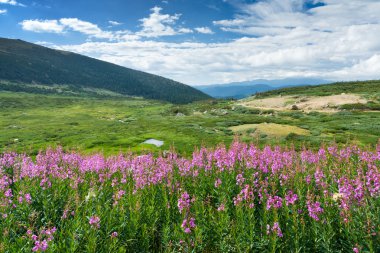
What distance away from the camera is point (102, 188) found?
1244cm

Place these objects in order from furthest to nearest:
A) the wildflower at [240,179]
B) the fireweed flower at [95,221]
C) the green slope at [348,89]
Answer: the green slope at [348,89] → the wildflower at [240,179] → the fireweed flower at [95,221]

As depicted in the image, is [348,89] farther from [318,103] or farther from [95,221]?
[95,221]

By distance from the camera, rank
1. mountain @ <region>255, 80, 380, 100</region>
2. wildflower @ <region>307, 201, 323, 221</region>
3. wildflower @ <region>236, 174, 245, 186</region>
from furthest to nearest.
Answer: mountain @ <region>255, 80, 380, 100</region>, wildflower @ <region>236, 174, 245, 186</region>, wildflower @ <region>307, 201, 323, 221</region>

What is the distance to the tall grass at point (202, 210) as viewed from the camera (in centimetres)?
805

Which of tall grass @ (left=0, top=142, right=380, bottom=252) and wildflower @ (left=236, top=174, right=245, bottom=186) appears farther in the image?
wildflower @ (left=236, top=174, right=245, bottom=186)

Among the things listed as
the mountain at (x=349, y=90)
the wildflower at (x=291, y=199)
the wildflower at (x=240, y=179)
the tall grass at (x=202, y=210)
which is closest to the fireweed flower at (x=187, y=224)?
the tall grass at (x=202, y=210)

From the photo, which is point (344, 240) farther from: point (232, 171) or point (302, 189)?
point (232, 171)

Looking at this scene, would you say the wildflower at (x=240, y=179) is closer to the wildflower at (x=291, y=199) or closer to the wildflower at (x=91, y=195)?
the wildflower at (x=291, y=199)

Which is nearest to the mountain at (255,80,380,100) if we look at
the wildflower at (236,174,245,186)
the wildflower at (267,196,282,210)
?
the wildflower at (236,174,245,186)

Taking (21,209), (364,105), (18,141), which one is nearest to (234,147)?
(21,209)

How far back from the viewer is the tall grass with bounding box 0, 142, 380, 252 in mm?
8047

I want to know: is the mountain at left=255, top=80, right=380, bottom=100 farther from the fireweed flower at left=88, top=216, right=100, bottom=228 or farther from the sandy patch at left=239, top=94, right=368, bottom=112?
the fireweed flower at left=88, top=216, right=100, bottom=228

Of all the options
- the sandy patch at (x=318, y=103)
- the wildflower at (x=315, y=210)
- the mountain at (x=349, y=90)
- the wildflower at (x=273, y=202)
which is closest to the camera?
the wildflower at (x=315, y=210)

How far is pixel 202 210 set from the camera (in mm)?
9680
